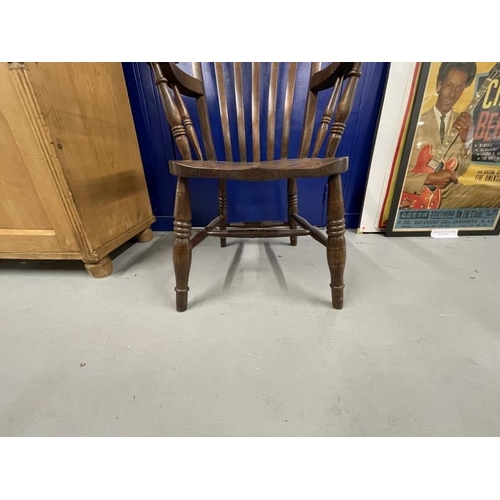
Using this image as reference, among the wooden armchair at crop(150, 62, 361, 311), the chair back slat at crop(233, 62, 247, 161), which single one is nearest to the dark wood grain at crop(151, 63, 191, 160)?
the wooden armchair at crop(150, 62, 361, 311)

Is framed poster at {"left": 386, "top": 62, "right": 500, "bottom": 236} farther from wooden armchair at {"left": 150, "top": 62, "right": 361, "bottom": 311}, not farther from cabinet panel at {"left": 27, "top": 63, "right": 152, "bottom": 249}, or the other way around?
cabinet panel at {"left": 27, "top": 63, "right": 152, "bottom": 249}

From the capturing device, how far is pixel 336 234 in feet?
1.75

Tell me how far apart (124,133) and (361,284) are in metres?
0.97

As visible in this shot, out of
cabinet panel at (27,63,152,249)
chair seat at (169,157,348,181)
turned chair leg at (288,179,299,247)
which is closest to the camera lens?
chair seat at (169,157,348,181)

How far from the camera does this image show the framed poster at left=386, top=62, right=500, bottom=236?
0.83 m

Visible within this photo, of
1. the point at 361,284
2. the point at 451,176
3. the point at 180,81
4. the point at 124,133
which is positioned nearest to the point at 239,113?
the point at 180,81

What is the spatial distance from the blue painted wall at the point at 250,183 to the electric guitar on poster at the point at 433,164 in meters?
0.19

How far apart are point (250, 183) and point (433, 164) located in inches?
29.5

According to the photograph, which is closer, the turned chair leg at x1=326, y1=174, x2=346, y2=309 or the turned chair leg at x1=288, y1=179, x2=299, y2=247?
the turned chair leg at x1=326, y1=174, x2=346, y2=309

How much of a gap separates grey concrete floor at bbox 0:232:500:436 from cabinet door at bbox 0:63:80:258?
0.12 metres

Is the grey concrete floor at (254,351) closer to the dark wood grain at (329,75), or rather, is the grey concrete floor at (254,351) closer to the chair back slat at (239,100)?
the chair back slat at (239,100)

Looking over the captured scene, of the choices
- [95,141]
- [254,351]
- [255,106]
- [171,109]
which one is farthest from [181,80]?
[254,351]

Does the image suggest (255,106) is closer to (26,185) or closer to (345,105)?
(345,105)

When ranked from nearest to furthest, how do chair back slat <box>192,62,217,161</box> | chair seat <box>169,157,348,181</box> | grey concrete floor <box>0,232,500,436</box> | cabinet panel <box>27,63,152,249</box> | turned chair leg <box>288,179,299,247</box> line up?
grey concrete floor <box>0,232,500,436</box> < chair seat <box>169,157,348,181</box> < cabinet panel <box>27,63,152,249</box> < chair back slat <box>192,62,217,161</box> < turned chair leg <box>288,179,299,247</box>
